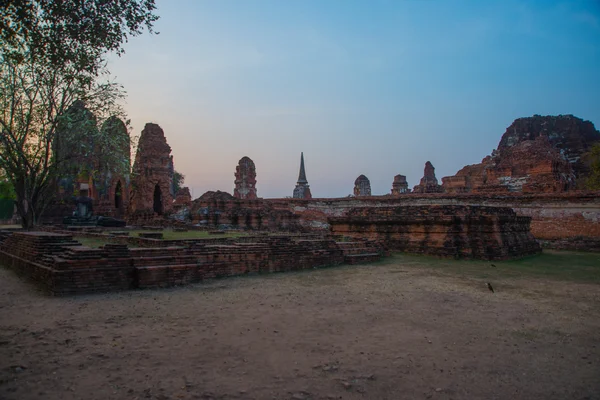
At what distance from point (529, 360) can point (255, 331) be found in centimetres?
226

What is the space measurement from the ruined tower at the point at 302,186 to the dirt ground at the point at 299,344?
3348cm

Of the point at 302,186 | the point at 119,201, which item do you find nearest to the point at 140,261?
the point at 119,201

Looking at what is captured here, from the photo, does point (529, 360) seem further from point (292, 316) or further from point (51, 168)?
point (51, 168)

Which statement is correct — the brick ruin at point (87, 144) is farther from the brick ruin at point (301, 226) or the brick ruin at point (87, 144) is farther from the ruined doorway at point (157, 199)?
the ruined doorway at point (157, 199)

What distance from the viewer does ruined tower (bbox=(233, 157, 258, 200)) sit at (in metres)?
26.5


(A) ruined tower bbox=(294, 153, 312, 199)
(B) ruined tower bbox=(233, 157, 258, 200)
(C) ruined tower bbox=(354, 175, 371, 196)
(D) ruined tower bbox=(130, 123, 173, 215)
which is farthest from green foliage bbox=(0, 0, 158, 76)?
(A) ruined tower bbox=(294, 153, 312, 199)

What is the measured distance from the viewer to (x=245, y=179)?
26656mm

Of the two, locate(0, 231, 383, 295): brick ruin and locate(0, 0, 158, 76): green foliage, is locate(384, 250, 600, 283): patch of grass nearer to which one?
locate(0, 231, 383, 295): brick ruin

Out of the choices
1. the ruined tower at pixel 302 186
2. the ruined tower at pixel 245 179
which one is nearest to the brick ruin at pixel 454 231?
the ruined tower at pixel 245 179

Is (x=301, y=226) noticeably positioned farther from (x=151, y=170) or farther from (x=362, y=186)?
(x=362, y=186)

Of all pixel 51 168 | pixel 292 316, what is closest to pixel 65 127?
pixel 51 168

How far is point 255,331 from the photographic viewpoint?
3.87 m

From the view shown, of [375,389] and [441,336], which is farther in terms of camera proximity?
[441,336]

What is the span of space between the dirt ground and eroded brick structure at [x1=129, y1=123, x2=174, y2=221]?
57.0ft
